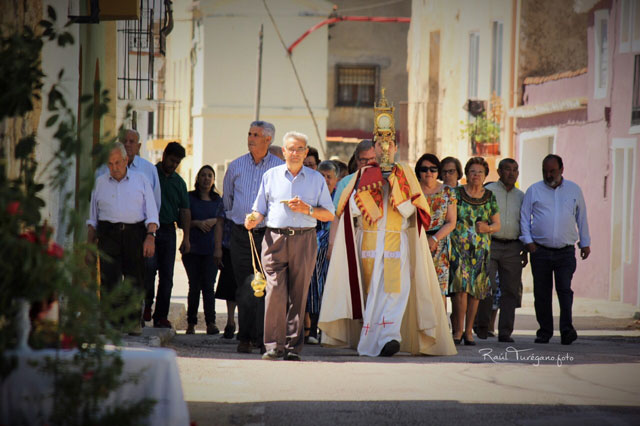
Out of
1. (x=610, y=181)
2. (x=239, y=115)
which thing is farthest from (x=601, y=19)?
(x=239, y=115)

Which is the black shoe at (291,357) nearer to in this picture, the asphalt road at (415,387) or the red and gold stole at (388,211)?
the asphalt road at (415,387)

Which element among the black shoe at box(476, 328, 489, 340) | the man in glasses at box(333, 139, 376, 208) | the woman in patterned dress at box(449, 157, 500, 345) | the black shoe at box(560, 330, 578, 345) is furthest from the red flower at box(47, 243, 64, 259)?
the black shoe at box(476, 328, 489, 340)

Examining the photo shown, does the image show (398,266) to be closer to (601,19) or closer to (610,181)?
(610,181)

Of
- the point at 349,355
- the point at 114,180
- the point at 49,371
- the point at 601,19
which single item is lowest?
the point at 349,355

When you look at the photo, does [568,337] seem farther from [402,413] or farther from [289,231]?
[402,413]

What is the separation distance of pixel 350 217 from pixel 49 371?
21.3ft

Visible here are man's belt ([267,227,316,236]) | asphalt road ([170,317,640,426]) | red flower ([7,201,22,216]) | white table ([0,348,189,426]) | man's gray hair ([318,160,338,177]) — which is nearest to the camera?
red flower ([7,201,22,216])

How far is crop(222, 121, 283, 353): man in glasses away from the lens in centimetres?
1107

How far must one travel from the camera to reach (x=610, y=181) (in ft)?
70.4

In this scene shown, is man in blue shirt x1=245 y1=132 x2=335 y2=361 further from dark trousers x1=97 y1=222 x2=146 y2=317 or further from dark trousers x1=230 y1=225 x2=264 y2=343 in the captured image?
dark trousers x1=97 y1=222 x2=146 y2=317

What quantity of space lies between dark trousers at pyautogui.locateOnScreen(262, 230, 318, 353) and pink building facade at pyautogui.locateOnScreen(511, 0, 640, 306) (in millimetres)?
10139

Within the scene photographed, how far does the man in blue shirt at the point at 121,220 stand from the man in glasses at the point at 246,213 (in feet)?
2.57

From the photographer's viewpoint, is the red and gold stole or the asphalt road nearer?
the asphalt road

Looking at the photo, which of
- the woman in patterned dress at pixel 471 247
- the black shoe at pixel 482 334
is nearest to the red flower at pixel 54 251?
the woman in patterned dress at pixel 471 247
